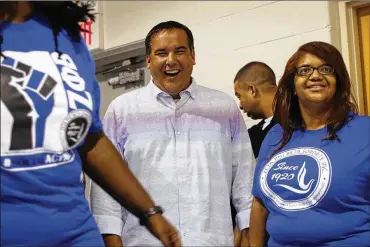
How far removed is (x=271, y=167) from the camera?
2.23 meters

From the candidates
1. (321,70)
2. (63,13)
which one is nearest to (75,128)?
(63,13)

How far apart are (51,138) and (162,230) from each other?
35 centimetres

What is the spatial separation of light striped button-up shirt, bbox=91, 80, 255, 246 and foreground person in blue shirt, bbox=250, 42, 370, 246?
149mm

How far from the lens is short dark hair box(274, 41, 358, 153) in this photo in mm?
2221

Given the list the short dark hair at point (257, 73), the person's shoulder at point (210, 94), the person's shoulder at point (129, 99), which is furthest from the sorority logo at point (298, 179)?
the short dark hair at point (257, 73)

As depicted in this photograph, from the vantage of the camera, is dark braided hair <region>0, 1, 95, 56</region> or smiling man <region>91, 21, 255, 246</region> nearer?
dark braided hair <region>0, 1, 95, 56</region>

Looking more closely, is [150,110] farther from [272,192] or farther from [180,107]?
[272,192]

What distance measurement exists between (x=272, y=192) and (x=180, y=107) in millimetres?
535

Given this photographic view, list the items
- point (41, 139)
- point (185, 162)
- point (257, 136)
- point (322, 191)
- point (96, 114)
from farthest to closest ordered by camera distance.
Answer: point (257, 136), point (185, 162), point (322, 191), point (96, 114), point (41, 139)

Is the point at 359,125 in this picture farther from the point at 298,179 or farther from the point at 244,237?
the point at 244,237

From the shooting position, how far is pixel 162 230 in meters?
1.47

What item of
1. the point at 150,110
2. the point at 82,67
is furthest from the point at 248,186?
the point at 82,67

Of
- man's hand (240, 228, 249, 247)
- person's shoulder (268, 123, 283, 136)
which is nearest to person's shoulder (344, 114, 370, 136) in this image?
person's shoulder (268, 123, 283, 136)

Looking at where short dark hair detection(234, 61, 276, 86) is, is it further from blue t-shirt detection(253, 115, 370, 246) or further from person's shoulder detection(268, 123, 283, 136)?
blue t-shirt detection(253, 115, 370, 246)
